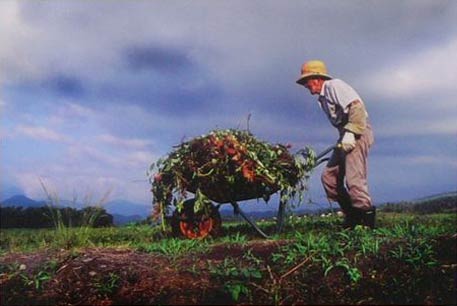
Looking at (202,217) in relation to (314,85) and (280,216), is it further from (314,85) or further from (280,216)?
(314,85)

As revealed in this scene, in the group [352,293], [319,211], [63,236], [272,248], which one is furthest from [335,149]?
[63,236]

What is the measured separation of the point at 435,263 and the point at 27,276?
2671 millimetres

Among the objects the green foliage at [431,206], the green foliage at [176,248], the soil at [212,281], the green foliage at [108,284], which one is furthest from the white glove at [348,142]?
the green foliage at [108,284]

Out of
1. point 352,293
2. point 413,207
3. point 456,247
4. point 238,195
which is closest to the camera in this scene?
A: point 352,293

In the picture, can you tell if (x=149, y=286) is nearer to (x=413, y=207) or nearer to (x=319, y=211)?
(x=319, y=211)

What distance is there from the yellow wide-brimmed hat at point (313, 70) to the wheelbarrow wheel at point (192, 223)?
1399 mm

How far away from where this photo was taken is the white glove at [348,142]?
5773 mm

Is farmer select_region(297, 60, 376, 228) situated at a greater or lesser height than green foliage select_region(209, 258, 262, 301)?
greater

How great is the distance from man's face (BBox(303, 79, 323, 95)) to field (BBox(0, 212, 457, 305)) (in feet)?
4.04

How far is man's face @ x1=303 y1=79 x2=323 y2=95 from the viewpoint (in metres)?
6.03

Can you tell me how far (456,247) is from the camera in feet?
15.6

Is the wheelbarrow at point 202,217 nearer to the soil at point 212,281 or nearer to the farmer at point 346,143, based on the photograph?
the farmer at point 346,143

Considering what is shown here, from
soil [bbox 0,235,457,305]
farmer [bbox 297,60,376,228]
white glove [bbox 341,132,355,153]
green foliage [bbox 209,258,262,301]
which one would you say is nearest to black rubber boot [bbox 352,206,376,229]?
farmer [bbox 297,60,376,228]

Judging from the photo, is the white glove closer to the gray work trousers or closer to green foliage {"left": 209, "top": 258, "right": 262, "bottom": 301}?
the gray work trousers
